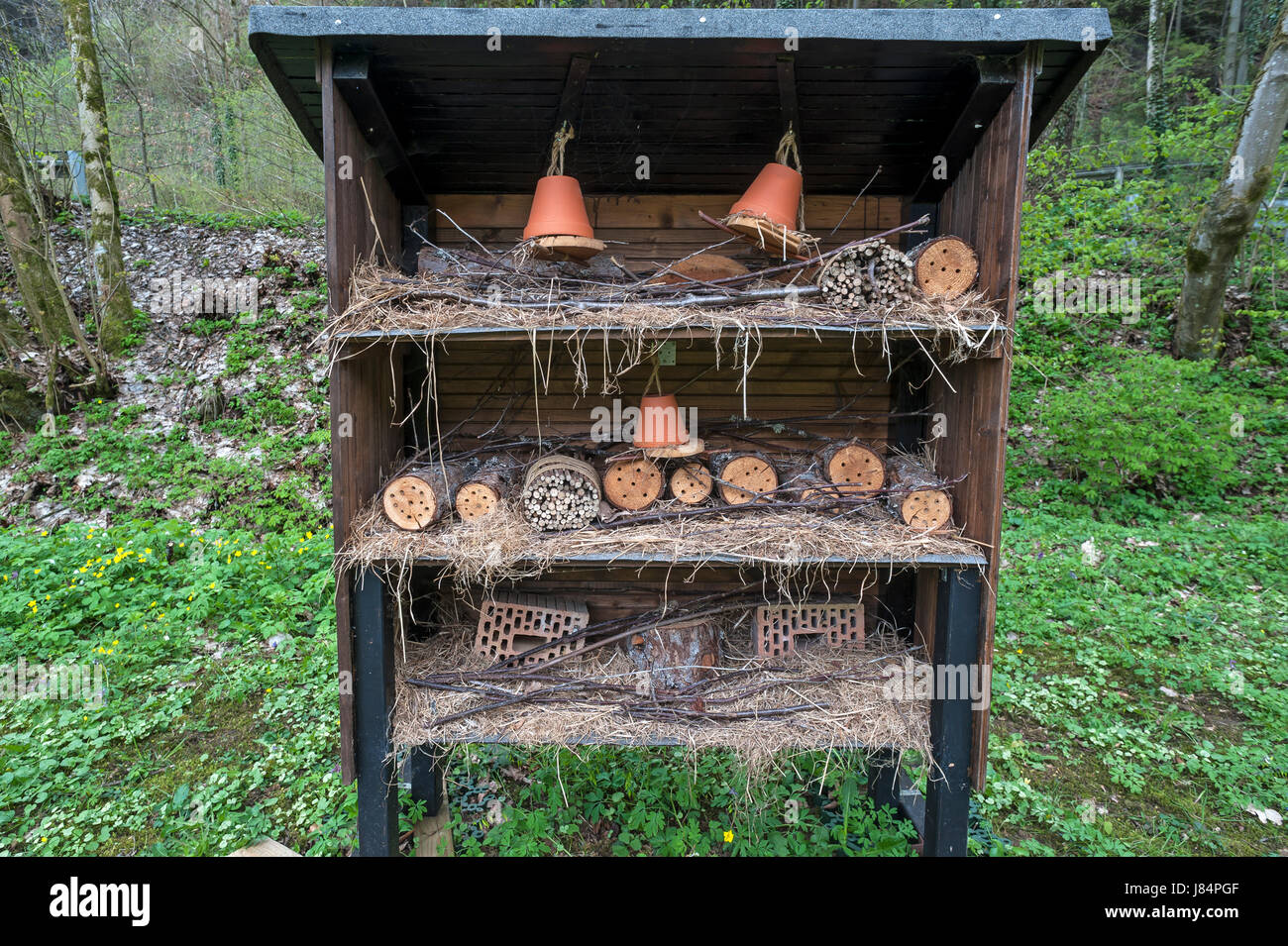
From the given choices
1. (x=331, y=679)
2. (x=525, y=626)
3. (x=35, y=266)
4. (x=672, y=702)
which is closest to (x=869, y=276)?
(x=672, y=702)

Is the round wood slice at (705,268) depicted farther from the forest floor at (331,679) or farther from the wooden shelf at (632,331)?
the forest floor at (331,679)

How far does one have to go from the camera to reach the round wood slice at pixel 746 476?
3168mm

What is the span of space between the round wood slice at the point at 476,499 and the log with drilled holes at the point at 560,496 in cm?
14

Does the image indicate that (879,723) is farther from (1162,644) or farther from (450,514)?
(1162,644)

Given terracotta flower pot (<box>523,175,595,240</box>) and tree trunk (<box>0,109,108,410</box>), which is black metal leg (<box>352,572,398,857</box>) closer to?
terracotta flower pot (<box>523,175,595,240</box>)

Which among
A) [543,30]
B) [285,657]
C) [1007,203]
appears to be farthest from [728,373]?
[285,657]

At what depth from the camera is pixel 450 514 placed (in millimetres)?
3041

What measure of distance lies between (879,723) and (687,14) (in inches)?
119

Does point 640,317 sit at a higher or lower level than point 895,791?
higher

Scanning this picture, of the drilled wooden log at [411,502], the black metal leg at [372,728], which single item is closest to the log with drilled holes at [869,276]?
the drilled wooden log at [411,502]

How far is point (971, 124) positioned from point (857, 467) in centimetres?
156

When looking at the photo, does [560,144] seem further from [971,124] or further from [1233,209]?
A: [1233,209]

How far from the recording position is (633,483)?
313 centimetres

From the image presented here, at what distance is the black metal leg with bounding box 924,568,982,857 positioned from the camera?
109 inches
